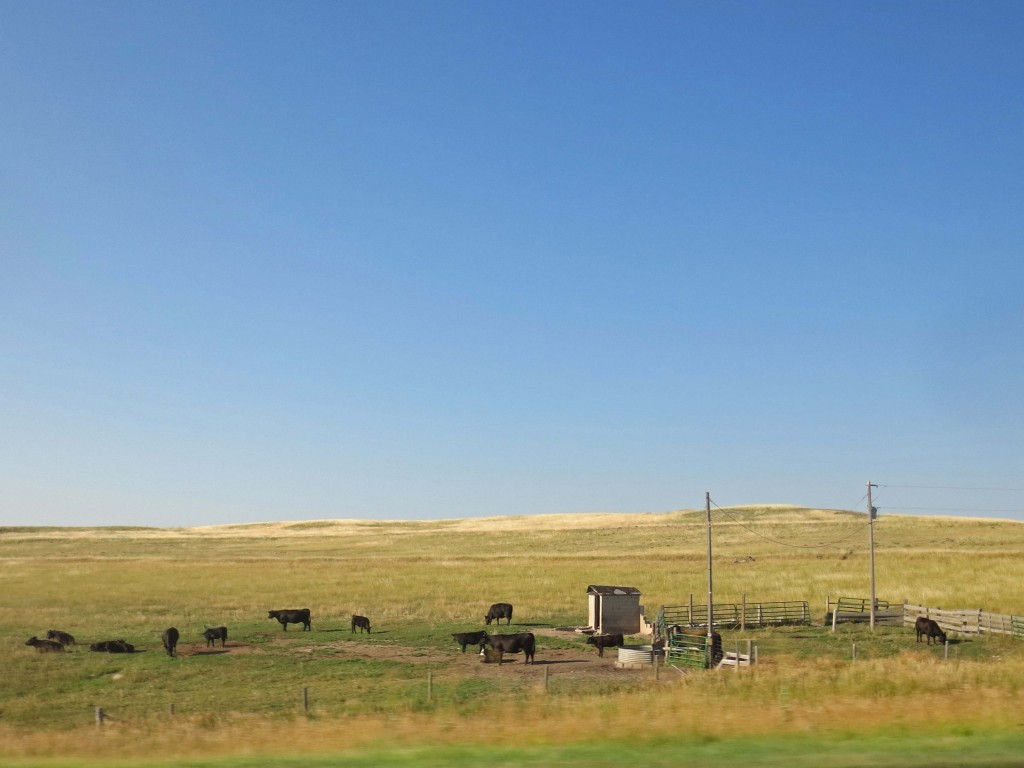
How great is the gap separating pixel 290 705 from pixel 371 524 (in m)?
130

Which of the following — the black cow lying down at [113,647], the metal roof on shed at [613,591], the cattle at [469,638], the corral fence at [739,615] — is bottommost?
the corral fence at [739,615]

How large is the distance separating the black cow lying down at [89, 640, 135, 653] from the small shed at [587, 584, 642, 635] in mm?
17984

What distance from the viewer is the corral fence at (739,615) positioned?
39.4 m

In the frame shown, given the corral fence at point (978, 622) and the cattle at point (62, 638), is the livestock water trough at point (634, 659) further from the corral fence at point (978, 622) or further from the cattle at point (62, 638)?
the cattle at point (62, 638)

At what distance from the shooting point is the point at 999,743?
503 inches

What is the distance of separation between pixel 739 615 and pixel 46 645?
95.3 ft

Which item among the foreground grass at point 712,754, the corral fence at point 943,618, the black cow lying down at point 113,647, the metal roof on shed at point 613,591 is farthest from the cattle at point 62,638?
the corral fence at point 943,618

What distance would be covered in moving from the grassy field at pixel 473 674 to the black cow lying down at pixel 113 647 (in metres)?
0.64

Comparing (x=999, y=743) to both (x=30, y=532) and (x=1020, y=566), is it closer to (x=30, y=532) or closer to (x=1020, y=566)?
(x=1020, y=566)

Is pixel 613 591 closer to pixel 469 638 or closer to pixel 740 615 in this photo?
pixel 469 638

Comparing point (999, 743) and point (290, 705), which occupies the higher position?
point (999, 743)

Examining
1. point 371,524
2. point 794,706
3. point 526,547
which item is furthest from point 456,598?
point 371,524

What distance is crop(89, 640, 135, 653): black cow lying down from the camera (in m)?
32.4

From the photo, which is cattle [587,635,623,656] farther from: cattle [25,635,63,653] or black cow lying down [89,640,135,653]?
cattle [25,635,63,653]
